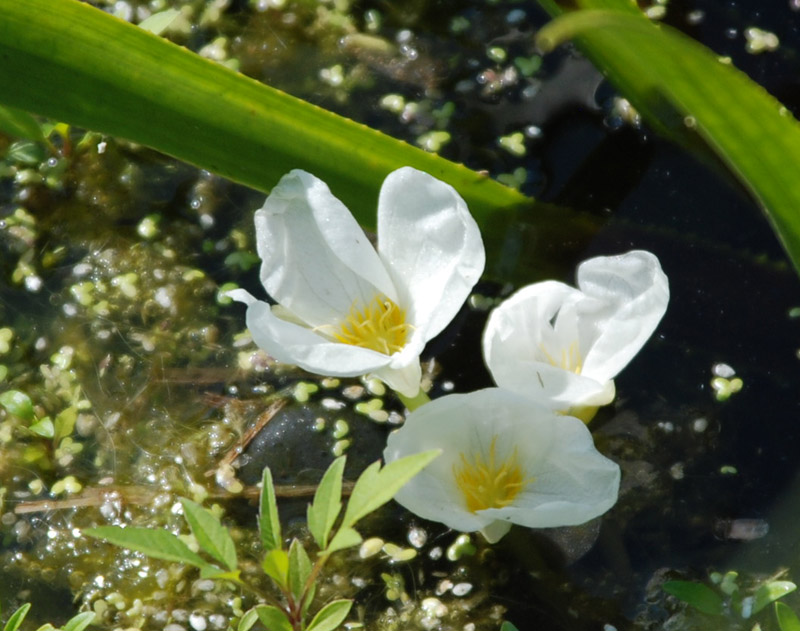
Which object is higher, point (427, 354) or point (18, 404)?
point (427, 354)

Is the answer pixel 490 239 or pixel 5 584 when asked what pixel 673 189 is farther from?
pixel 5 584

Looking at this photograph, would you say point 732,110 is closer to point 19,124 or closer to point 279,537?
point 279,537

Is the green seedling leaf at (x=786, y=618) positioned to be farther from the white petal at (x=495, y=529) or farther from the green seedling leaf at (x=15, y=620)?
the green seedling leaf at (x=15, y=620)

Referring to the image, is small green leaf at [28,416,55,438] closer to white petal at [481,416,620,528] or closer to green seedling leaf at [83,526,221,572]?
green seedling leaf at [83,526,221,572]

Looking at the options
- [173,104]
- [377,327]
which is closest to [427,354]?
[377,327]

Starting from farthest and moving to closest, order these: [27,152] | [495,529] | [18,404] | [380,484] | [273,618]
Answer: [27,152] < [18,404] < [495,529] < [273,618] < [380,484]

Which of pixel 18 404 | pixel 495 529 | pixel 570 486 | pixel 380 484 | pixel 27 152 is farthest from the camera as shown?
pixel 27 152
